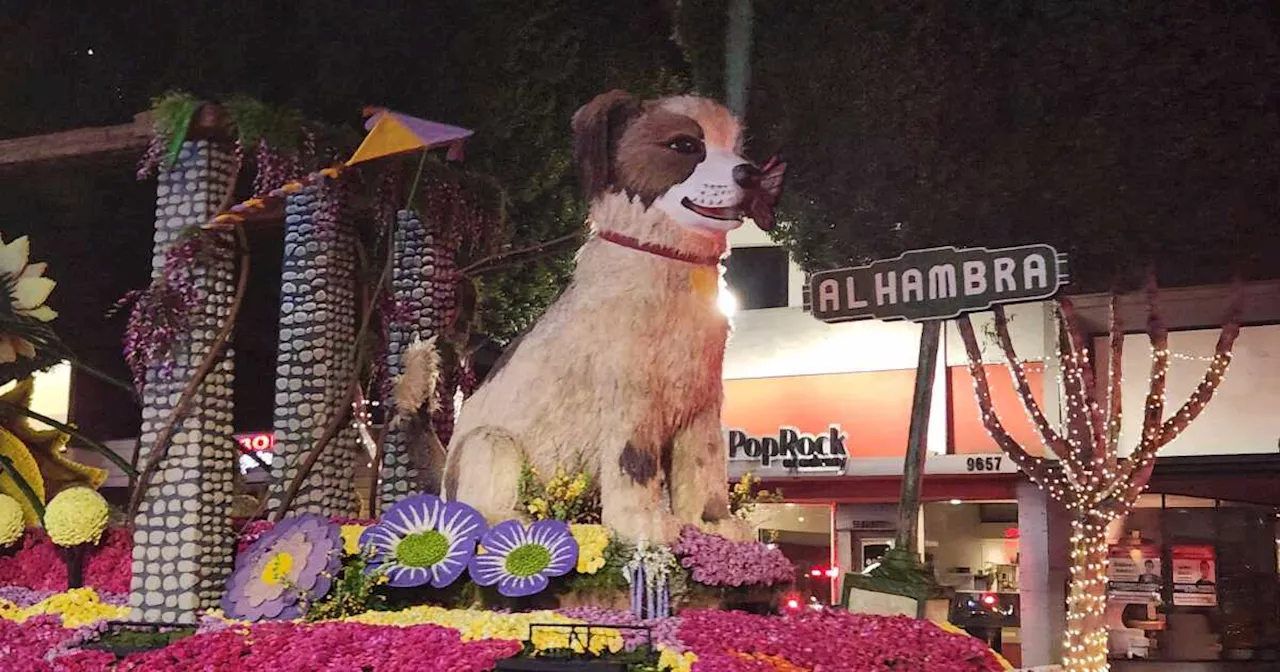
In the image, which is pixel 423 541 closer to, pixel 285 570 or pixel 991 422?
pixel 285 570

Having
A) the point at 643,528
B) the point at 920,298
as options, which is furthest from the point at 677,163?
the point at 643,528

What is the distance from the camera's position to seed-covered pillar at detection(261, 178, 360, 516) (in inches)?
438

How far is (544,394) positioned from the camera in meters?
9.88

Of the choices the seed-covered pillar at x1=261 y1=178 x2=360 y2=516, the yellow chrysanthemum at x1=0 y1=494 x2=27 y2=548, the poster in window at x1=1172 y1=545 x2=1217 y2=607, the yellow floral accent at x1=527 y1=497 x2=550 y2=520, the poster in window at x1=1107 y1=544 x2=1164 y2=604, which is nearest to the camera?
the yellow floral accent at x1=527 y1=497 x2=550 y2=520

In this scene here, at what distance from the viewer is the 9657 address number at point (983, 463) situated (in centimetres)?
1684

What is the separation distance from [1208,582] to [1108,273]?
6.27m

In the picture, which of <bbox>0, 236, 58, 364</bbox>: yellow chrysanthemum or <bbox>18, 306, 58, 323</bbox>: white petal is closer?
<bbox>0, 236, 58, 364</bbox>: yellow chrysanthemum

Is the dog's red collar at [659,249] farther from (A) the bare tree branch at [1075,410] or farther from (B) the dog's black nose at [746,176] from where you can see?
(A) the bare tree branch at [1075,410]

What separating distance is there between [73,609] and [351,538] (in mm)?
2138

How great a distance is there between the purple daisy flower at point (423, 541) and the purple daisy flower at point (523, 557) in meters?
0.16

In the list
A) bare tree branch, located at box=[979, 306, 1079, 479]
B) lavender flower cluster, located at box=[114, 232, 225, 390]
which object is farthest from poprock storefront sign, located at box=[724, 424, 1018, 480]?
lavender flower cluster, located at box=[114, 232, 225, 390]

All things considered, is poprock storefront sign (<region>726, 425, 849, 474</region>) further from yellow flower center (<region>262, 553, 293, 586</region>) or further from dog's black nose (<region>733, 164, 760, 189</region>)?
yellow flower center (<region>262, 553, 293, 586</region>)

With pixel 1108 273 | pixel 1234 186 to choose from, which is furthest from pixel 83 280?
pixel 1234 186

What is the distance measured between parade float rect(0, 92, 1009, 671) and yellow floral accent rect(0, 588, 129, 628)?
4 cm
